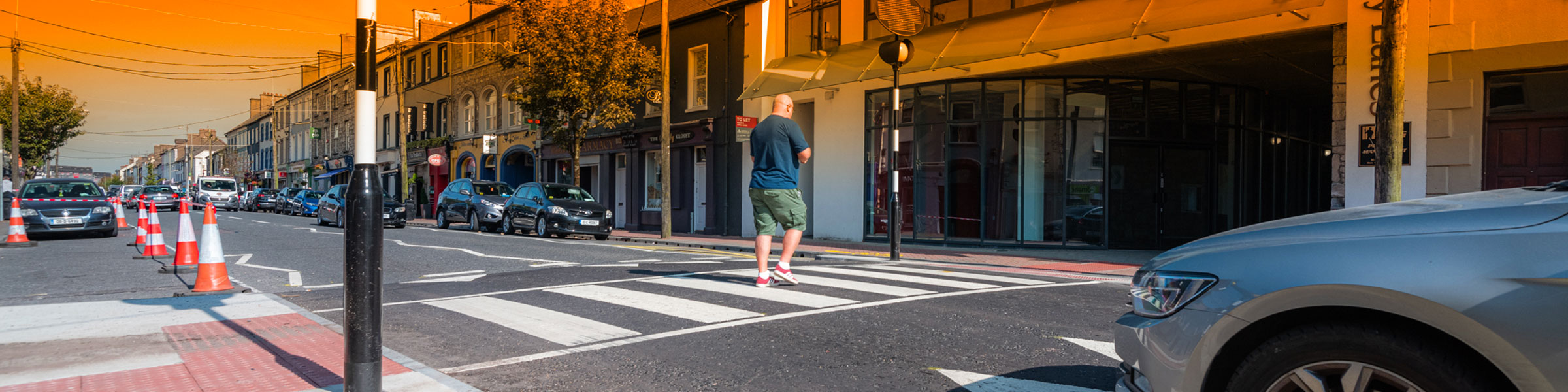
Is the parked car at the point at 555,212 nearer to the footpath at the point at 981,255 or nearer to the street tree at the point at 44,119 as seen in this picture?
the footpath at the point at 981,255

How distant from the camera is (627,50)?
2211 cm

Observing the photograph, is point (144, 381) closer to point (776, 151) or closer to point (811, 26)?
point (776, 151)

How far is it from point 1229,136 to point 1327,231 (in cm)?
1511

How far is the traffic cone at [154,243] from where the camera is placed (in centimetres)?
1188

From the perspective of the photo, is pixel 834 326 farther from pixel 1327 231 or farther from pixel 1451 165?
pixel 1451 165

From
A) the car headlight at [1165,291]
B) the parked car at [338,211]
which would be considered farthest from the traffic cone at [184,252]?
the parked car at [338,211]

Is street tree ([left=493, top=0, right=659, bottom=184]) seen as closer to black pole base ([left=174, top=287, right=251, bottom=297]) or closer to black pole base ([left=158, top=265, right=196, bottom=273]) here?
black pole base ([left=158, top=265, right=196, bottom=273])

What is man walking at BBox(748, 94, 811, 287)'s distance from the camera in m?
6.96

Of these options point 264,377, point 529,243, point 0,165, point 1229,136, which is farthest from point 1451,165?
point 0,165

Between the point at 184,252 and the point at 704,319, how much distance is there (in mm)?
7524

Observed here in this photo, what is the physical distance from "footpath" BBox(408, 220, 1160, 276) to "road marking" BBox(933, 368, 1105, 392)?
6.72 meters

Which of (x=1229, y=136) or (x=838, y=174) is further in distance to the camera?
(x=838, y=174)

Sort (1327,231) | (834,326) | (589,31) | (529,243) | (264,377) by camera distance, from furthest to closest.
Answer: (589,31) < (529,243) < (834,326) < (264,377) < (1327,231)

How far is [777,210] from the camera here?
7.00 m
